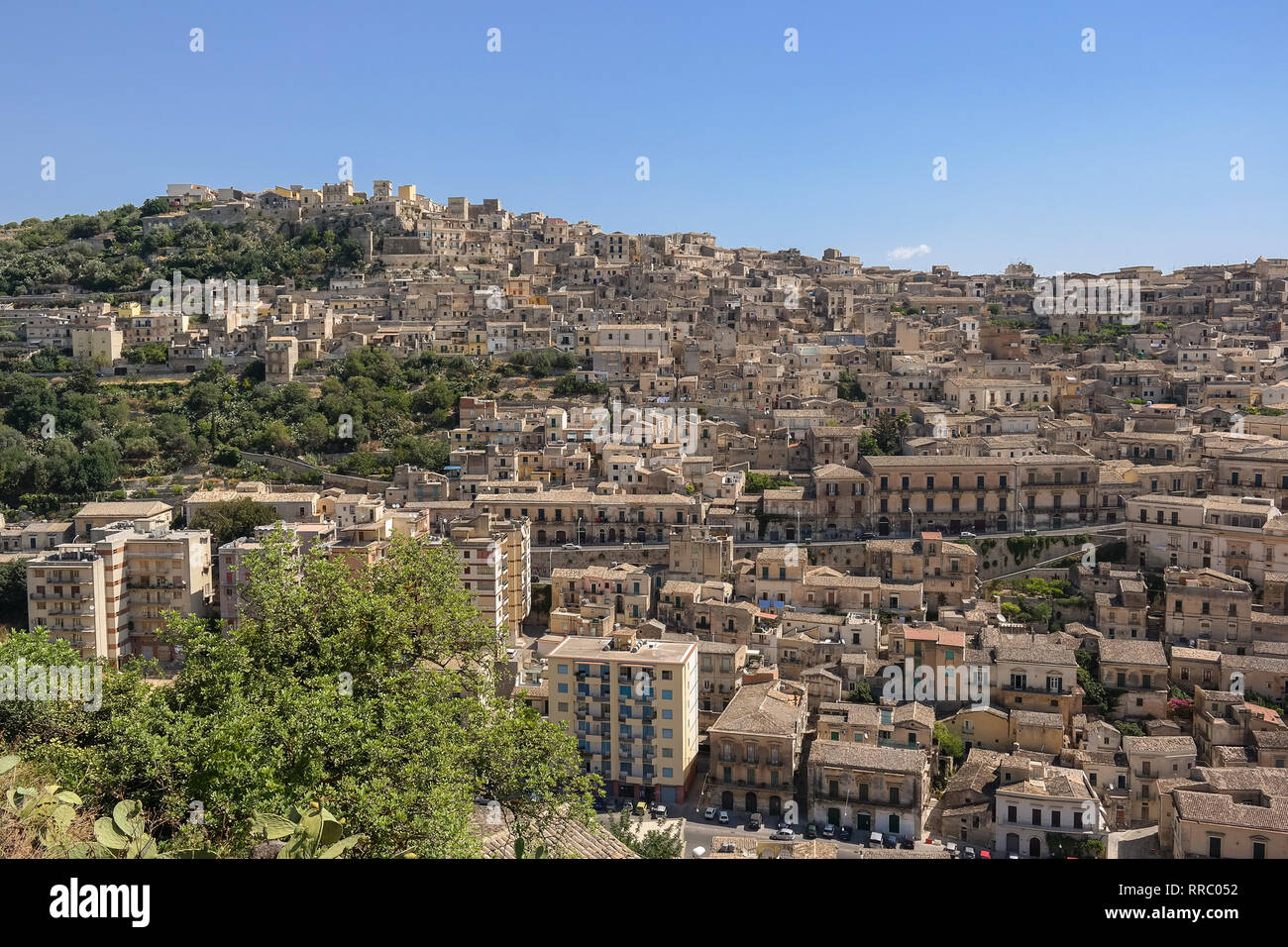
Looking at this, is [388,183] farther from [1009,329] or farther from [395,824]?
[395,824]

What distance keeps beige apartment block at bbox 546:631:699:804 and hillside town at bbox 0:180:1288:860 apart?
0.05 m

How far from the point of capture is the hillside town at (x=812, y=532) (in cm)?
1828

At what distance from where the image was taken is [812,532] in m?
28.2

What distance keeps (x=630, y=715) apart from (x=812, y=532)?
1058 cm

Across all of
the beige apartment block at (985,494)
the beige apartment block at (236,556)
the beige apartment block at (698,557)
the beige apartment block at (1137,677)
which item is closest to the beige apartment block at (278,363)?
the beige apartment block at (236,556)

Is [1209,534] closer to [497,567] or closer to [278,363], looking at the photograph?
[497,567]

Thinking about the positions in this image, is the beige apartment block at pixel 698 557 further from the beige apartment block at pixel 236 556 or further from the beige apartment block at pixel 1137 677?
the beige apartment block at pixel 1137 677

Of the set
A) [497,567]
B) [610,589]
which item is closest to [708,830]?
[497,567]

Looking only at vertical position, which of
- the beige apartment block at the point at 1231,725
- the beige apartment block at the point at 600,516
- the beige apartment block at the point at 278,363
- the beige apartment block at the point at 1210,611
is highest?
the beige apartment block at the point at 278,363

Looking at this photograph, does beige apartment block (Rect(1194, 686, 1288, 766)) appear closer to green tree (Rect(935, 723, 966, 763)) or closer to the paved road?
green tree (Rect(935, 723, 966, 763))

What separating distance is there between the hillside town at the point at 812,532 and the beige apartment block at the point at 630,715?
0.18 feet

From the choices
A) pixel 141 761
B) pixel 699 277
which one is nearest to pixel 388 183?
pixel 699 277

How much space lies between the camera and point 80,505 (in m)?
30.8

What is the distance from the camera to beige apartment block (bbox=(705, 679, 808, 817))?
727 inches
